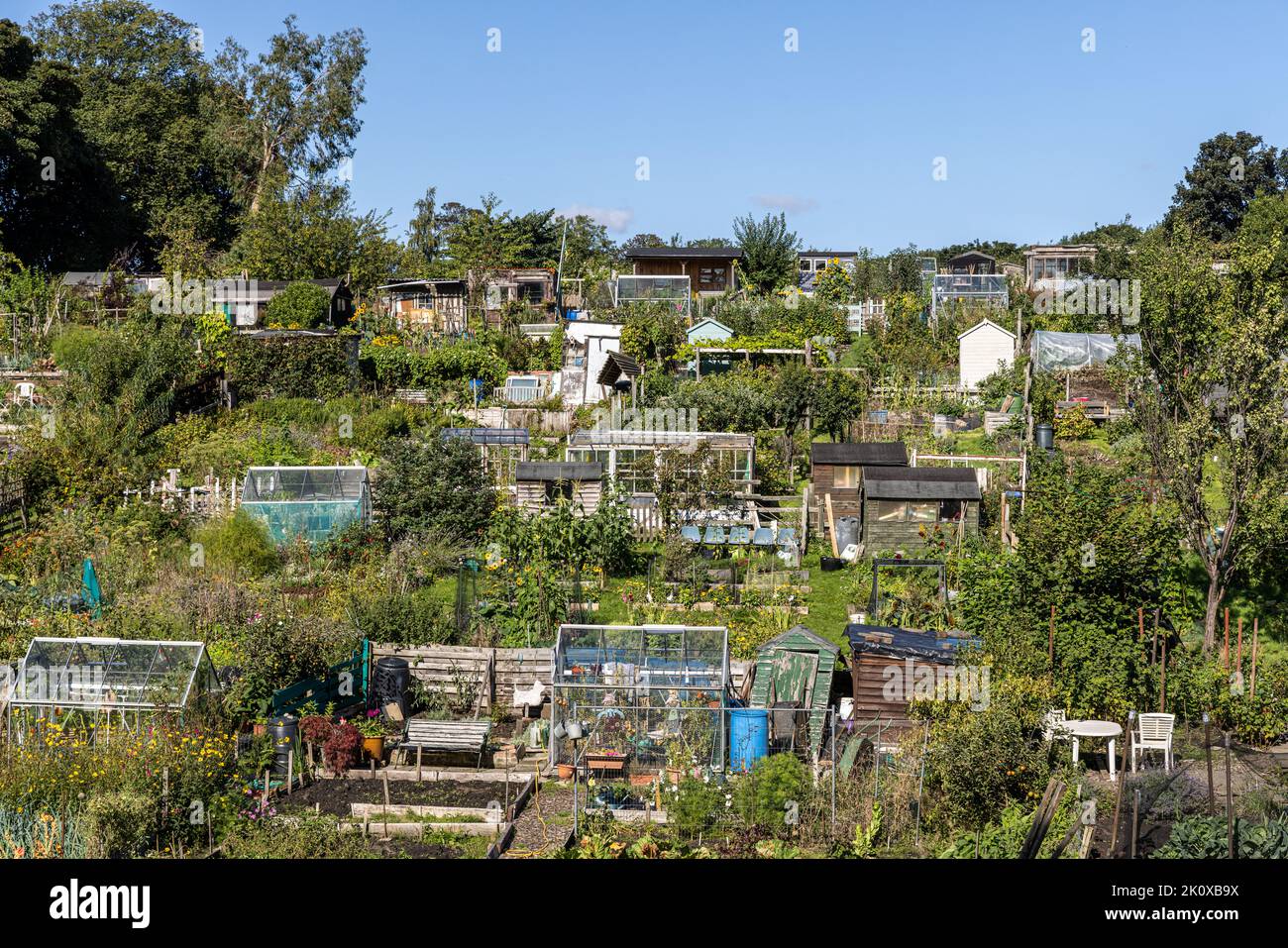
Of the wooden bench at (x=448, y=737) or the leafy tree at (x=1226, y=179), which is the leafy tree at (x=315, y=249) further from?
the leafy tree at (x=1226, y=179)

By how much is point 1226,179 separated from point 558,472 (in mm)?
51062

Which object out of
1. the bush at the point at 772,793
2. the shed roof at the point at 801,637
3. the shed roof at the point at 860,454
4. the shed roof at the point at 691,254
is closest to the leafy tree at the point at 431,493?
the shed roof at the point at 860,454

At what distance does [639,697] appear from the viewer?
567 inches

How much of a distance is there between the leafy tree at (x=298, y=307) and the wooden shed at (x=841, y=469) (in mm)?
17987

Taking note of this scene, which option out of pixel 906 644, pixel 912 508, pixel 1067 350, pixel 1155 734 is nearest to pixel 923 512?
pixel 912 508

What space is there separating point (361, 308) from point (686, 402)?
14640mm

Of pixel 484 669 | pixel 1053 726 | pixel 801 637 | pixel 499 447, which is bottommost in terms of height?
pixel 1053 726

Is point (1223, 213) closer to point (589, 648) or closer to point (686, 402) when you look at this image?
point (686, 402)

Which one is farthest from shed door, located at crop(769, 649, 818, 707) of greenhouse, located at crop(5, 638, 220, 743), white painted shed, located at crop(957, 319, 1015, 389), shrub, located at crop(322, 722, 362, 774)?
white painted shed, located at crop(957, 319, 1015, 389)

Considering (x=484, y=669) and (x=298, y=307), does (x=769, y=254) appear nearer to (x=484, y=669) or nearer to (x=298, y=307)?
(x=298, y=307)

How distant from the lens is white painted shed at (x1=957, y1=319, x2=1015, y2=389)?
1495 inches

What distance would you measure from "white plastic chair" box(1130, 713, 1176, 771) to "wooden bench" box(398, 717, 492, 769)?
7.43 m
